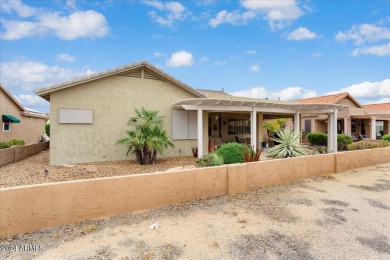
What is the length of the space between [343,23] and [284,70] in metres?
6.43

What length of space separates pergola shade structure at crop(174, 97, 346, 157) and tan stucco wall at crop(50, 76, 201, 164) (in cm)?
155

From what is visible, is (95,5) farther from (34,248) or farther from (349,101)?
(349,101)

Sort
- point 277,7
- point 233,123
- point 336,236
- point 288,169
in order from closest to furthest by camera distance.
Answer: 1. point 336,236
2. point 288,169
3. point 277,7
4. point 233,123

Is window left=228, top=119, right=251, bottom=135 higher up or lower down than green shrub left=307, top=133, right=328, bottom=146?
higher up

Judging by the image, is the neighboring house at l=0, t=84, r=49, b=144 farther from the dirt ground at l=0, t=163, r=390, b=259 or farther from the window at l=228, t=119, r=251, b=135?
the dirt ground at l=0, t=163, r=390, b=259

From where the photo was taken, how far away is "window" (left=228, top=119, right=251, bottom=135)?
1886 centimetres

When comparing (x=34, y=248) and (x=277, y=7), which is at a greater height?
(x=277, y=7)

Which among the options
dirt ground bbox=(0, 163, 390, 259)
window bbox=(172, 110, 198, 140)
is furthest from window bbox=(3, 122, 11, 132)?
dirt ground bbox=(0, 163, 390, 259)

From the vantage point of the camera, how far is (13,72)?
20.8 meters

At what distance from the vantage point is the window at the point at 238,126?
18.9 meters

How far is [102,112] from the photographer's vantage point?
465 inches

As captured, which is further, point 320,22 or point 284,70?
point 284,70

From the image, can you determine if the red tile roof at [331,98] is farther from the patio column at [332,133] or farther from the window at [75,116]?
the window at [75,116]

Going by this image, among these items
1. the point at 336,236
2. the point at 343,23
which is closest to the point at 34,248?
the point at 336,236
